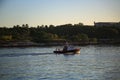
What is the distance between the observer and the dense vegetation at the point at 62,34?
451 ft

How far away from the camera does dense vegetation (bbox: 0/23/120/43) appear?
451 feet

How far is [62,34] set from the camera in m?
156

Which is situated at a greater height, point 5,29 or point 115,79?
point 5,29

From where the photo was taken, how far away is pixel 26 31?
148375 mm

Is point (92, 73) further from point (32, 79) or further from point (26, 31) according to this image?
point (26, 31)

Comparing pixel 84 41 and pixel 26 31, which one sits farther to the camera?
pixel 26 31

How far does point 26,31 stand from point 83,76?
117m

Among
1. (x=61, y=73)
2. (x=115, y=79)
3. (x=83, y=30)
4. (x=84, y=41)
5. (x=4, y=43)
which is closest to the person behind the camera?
(x=115, y=79)

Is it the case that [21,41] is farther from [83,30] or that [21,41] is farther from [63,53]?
[63,53]

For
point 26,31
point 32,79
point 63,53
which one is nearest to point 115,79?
point 32,79

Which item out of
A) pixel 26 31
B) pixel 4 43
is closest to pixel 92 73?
pixel 4 43

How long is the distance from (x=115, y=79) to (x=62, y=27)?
139808 mm

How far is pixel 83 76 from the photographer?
32.5 metres

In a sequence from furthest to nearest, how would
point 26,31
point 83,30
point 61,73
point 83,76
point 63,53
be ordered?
point 83,30
point 26,31
point 63,53
point 61,73
point 83,76
